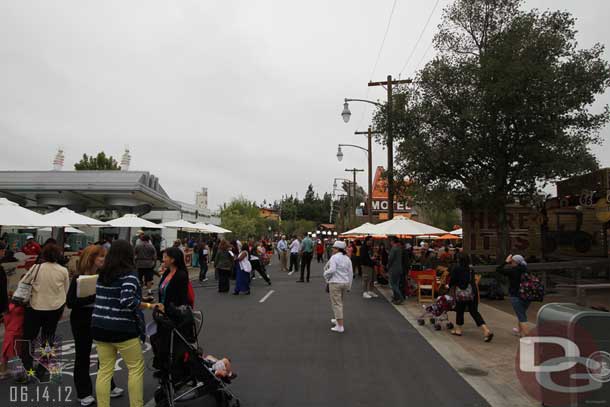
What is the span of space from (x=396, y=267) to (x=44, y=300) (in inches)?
360

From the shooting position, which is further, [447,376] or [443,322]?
[443,322]

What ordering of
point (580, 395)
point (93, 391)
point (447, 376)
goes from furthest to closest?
point (447, 376) < point (93, 391) < point (580, 395)

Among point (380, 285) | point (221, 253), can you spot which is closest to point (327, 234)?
point (380, 285)

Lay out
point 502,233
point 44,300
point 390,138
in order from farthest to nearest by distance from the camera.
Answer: point 390,138
point 502,233
point 44,300

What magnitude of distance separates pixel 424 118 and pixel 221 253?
777 cm

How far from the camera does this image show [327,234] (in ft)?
192

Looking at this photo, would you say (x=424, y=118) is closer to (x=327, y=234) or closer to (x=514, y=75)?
(x=514, y=75)

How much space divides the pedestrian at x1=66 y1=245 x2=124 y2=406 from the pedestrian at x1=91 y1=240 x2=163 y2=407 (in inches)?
25.0

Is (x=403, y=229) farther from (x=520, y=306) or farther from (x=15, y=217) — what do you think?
(x=15, y=217)

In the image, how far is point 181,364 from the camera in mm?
4523

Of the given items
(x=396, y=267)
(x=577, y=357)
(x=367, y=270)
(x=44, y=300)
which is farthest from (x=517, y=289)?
(x=44, y=300)

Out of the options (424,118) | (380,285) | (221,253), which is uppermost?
(424,118)

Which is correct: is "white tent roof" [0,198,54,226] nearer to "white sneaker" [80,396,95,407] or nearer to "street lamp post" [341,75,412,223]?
"white sneaker" [80,396,95,407]

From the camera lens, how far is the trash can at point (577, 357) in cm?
434
